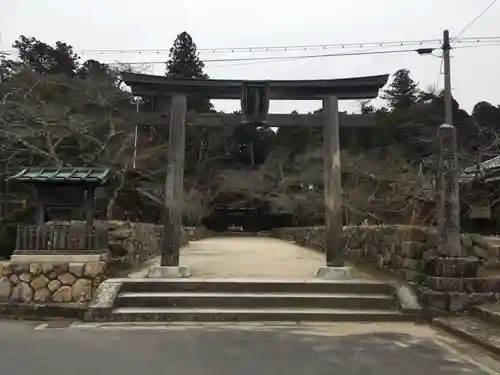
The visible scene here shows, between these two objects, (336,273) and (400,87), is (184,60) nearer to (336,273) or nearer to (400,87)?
(400,87)

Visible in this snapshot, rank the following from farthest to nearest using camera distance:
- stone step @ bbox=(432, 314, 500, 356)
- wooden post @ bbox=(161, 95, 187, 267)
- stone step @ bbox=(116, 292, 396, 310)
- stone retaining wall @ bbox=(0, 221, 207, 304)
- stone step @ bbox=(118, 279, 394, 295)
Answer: wooden post @ bbox=(161, 95, 187, 267) → stone step @ bbox=(118, 279, 394, 295) → stone retaining wall @ bbox=(0, 221, 207, 304) → stone step @ bbox=(116, 292, 396, 310) → stone step @ bbox=(432, 314, 500, 356)

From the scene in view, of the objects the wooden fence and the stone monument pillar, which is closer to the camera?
the stone monument pillar

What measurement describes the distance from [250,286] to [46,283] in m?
3.74

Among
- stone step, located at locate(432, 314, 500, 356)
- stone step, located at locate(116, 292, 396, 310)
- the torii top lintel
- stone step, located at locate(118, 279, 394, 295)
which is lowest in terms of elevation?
stone step, located at locate(432, 314, 500, 356)

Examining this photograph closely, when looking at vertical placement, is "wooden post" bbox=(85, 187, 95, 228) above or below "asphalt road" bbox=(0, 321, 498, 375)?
above

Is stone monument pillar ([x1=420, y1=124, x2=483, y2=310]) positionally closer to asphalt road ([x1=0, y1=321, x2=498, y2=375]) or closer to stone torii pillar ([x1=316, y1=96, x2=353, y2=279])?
asphalt road ([x1=0, y1=321, x2=498, y2=375])

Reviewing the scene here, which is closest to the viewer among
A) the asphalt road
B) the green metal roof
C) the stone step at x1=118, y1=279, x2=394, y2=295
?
the asphalt road

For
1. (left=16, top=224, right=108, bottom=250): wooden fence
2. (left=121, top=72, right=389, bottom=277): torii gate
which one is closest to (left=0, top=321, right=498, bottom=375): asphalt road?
(left=16, top=224, right=108, bottom=250): wooden fence

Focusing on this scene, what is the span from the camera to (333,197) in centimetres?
1077

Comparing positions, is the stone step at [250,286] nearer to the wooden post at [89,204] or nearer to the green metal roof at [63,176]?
the wooden post at [89,204]

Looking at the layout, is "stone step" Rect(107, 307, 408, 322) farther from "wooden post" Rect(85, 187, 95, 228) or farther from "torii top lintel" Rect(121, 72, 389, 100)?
"torii top lintel" Rect(121, 72, 389, 100)

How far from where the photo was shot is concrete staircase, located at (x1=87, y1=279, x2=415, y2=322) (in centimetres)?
848

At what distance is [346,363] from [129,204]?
23.6 metres

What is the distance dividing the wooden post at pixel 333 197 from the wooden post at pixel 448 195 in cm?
221
